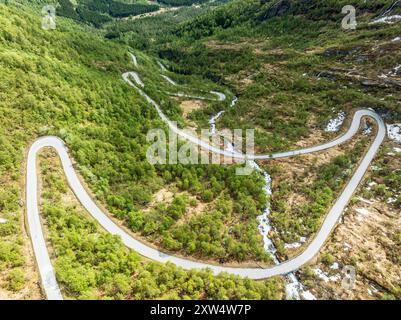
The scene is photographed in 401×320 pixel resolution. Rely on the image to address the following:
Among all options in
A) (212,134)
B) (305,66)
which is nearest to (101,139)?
(212,134)

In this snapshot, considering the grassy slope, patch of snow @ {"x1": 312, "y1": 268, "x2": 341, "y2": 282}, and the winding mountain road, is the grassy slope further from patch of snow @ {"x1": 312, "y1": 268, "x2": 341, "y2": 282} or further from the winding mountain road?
patch of snow @ {"x1": 312, "y1": 268, "x2": 341, "y2": 282}

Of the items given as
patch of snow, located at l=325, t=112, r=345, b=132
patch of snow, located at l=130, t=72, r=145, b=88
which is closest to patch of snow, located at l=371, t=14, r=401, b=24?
patch of snow, located at l=325, t=112, r=345, b=132

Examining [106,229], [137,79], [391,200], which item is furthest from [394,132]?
[137,79]

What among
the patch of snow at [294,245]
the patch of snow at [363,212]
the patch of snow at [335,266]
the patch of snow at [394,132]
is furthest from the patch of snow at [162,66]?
the patch of snow at [335,266]

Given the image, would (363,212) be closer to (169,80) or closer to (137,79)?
(137,79)

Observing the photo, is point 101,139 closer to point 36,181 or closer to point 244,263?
point 36,181

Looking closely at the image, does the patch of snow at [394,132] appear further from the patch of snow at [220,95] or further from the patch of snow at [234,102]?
the patch of snow at [220,95]
